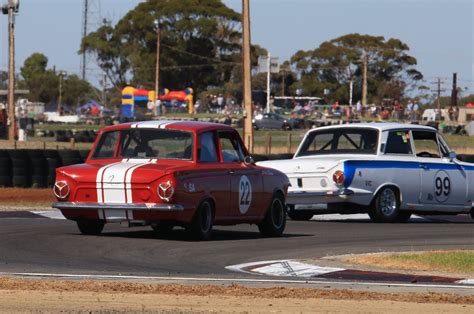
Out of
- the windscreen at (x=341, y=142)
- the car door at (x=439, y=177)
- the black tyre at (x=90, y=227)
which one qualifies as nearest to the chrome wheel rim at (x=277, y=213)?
the black tyre at (x=90, y=227)

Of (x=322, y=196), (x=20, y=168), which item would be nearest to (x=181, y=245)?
(x=322, y=196)

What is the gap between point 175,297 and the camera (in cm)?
925

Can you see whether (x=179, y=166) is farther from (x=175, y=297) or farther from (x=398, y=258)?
(x=175, y=297)

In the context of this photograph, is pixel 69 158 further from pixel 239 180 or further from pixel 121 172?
pixel 121 172

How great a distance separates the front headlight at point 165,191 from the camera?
14.1m

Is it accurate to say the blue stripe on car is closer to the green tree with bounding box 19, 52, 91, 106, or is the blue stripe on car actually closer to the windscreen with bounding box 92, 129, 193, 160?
the windscreen with bounding box 92, 129, 193, 160

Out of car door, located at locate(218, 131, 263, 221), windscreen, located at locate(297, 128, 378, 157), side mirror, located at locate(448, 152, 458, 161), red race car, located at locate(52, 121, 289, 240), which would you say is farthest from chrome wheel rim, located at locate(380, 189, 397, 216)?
car door, located at locate(218, 131, 263, 221)

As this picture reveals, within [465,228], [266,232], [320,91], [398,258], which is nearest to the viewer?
[398,258]

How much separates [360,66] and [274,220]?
88987 mm

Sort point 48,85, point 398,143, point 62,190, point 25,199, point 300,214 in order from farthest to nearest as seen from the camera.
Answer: point 48,85, point 25,199, point 300,214, point 398,143, point 62,190

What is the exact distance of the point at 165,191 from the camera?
46.3 ft

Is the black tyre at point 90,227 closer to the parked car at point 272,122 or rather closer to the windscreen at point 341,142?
the windscreen at point 341,142

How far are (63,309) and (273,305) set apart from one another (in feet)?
5.05

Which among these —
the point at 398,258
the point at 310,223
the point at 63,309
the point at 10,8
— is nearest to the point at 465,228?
the point at 310,223
